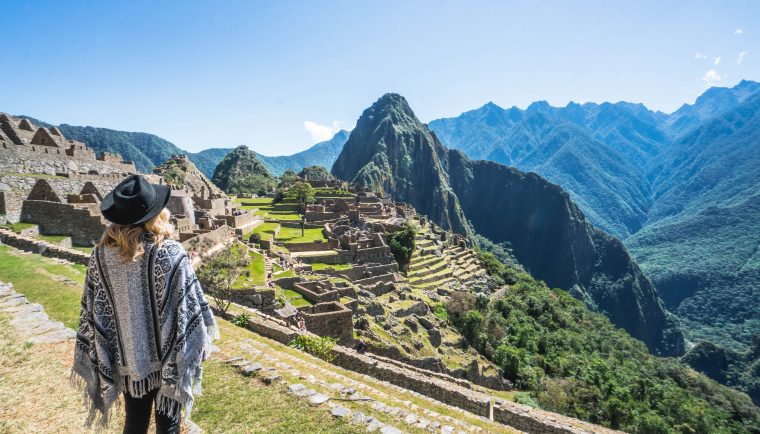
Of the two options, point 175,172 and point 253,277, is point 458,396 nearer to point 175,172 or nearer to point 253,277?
point 253,277

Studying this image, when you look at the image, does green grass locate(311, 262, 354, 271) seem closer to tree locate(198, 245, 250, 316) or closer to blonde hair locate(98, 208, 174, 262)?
tree locate(198, 245, 250, 316)

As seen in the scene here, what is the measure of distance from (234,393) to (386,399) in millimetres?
3432

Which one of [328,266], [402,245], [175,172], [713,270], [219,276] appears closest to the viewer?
[219,276]

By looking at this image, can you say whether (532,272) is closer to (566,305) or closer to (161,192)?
(566,305)

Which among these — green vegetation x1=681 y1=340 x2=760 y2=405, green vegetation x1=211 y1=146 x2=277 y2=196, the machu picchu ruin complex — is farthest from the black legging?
green vegetation x1=681 y1=340 x2=760 y2=405

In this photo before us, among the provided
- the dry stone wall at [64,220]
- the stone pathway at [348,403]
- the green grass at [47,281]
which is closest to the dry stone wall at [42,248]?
the green grass at [47,281]

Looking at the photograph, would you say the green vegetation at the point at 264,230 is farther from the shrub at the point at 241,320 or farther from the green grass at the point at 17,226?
the shrub at the point at 241,320

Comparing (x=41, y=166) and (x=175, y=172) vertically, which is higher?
(x=175, y=172)

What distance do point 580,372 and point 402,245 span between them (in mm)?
21514

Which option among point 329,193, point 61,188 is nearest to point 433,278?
point 329,193

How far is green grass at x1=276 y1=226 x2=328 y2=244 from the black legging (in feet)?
107

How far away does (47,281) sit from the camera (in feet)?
36.6

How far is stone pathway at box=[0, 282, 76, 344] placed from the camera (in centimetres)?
719

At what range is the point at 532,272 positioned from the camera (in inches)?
7589
